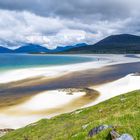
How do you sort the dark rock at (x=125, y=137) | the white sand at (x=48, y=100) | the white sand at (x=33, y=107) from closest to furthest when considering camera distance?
the dark rock at (x=125, y=137)
the white sand at (x=33, y=107)
the white sand at (x=48, y=100)

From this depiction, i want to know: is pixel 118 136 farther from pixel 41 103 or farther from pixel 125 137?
pixel 41 103

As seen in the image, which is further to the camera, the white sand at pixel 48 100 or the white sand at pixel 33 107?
the white sand at pixel 48 100

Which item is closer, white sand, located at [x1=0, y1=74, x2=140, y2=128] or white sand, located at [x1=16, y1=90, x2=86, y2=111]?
white sand, located at [x1=0, y1=74, x2=140, y2=128]

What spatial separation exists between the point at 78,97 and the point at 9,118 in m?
16.4

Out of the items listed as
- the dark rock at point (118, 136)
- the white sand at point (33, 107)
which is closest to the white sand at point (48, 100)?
the white sand at point (33, 107)

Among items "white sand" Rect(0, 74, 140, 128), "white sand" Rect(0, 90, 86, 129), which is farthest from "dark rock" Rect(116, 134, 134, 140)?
"white sand" Rect(0, 74, 140, 128)

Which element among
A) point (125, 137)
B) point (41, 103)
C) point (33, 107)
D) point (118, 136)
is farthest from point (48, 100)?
point (125, 137)

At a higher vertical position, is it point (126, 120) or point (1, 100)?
point (126, 120)

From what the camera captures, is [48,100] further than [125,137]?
Yes

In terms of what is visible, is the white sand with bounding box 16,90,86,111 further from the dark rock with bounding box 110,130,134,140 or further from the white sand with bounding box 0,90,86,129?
the dark rock with bounding box 110,130,134,140

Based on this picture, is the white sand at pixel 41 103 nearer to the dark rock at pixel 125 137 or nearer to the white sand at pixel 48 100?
the white sand at pixel 48 100

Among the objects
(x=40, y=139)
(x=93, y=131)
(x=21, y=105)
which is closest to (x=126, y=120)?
(x=93, y=131)

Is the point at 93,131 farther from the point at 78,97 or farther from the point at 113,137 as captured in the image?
the point at 78,97

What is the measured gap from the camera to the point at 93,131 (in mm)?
12641
